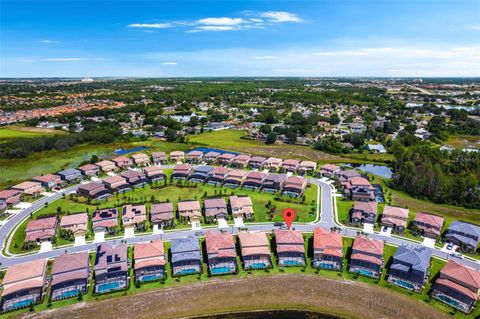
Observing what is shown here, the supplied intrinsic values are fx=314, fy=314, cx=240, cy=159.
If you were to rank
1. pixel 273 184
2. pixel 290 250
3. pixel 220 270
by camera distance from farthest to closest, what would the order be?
pixel 273 184 < pixel 290 250 < pixel 220 270

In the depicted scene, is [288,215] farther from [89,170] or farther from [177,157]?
[89,170]

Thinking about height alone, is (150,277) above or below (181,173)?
below

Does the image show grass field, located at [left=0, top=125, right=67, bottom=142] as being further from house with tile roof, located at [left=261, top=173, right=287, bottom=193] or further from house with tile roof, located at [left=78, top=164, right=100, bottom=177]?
house with tile roof, located at [left=261, top=173, right=287, bottom=193]

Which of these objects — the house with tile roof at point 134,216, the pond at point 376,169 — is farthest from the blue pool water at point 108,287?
the pond at point 376,169

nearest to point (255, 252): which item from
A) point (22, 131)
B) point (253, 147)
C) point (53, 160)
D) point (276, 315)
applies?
point (276, 315)

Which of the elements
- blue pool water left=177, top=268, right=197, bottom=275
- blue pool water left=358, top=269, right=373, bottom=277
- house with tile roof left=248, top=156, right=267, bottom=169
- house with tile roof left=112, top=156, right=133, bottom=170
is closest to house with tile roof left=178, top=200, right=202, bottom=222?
blue pool water left=177, top=268, right=197, bottom=275

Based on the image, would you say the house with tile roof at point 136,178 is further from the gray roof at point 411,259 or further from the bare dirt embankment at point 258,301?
the gray roof at point 411,259
